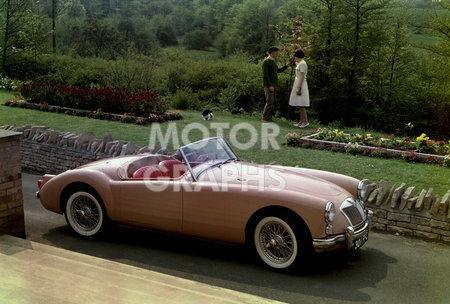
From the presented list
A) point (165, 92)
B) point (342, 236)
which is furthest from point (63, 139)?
point (165, 92)

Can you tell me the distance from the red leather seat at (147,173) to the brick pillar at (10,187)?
1445 mm

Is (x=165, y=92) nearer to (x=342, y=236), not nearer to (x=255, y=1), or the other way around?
(x=342, y=236)

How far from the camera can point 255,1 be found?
6331 centimetres

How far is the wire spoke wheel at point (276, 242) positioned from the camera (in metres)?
5.11

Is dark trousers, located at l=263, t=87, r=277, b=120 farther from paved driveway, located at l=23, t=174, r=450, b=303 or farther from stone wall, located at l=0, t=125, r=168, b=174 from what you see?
paved driveway, located at l=23, t=174, r=450, b=303

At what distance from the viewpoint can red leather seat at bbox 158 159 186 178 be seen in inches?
247

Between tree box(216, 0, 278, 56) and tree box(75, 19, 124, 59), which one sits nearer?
tree box(75, 19, 124, 59)

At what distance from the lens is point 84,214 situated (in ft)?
20.6

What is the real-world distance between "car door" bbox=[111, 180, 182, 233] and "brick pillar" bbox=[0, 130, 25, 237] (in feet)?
3.97

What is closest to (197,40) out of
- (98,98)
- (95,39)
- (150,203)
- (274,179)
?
(95,39)

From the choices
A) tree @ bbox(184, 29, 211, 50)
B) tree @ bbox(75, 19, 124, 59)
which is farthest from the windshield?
tree @ bbox(184, 29, 211, 50)

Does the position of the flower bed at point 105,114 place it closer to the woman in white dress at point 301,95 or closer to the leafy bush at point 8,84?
the woman in white dress at point 301,95

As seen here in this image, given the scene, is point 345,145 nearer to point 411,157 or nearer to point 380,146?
point 380,146

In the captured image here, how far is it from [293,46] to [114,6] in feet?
213
